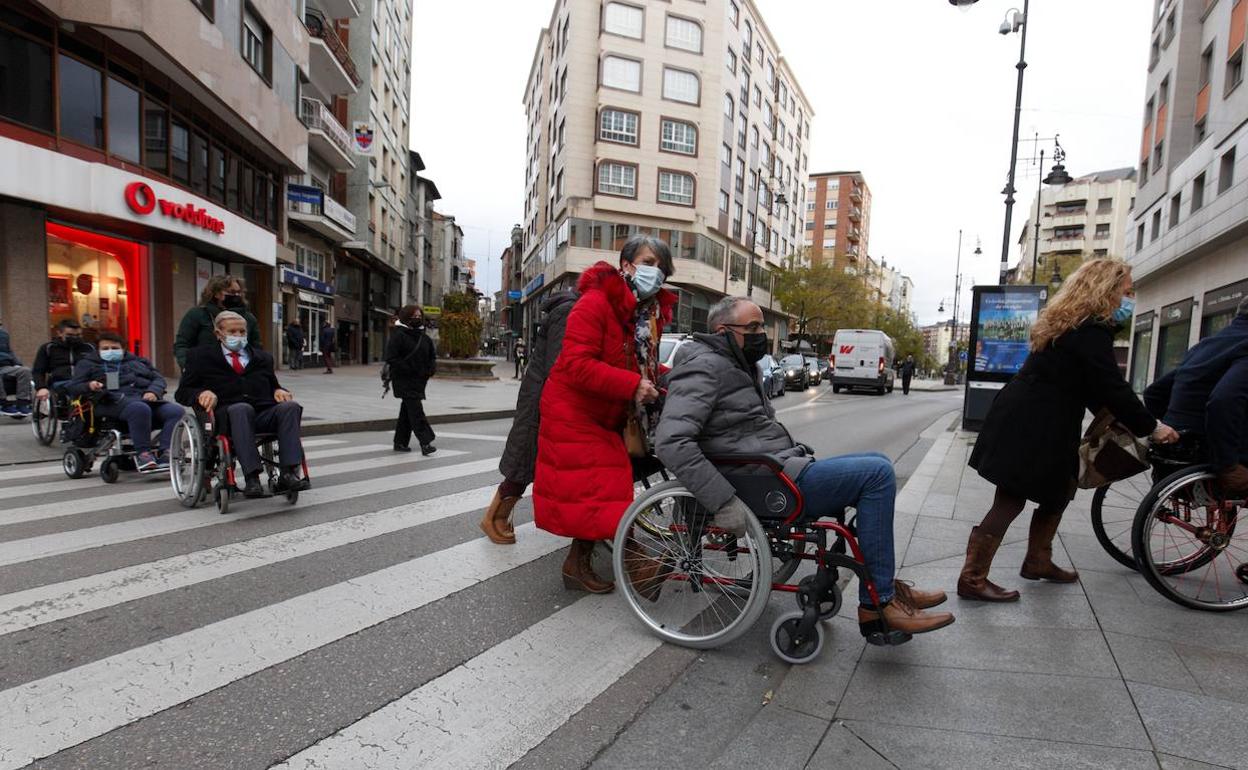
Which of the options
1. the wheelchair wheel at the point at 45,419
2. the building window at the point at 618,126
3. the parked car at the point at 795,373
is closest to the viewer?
the wheelchair wheel at the point at 45,419

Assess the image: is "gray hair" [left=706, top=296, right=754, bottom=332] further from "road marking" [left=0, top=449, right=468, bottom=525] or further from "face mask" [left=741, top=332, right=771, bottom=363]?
"road marking" [left=0, top=449, right=468, bottom=525]

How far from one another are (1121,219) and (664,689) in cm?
8117

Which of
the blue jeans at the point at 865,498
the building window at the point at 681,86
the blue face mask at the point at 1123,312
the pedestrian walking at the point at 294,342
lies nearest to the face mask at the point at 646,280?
the blue jeans at the point at 865,498

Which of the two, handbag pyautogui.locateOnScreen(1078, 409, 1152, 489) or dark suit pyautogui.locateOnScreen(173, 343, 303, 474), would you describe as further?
dark suit pyautogui.locateOnScreen(173, 343, 303, 474)

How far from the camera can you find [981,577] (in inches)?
141

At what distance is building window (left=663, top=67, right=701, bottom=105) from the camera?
40344 mm

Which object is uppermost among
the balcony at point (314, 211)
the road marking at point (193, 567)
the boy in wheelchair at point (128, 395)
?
the balcony at point (314, 211)

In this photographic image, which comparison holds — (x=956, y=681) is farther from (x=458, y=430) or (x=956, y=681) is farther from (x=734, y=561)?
(x=458, y=430)

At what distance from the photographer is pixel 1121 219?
65562mm

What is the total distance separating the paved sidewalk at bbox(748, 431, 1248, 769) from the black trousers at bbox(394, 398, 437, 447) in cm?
563

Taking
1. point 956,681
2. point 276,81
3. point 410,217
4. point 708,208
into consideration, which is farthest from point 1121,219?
point 956,681

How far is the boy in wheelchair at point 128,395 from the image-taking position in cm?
610

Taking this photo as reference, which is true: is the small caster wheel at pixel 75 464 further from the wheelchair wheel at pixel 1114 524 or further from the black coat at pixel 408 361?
the wheelchair wheel at pixel 1114 524

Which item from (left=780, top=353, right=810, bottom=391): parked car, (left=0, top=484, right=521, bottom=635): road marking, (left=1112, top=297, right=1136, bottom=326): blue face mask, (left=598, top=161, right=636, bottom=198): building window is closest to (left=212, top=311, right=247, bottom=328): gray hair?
(left=0, top=484, right=521, bottom=635): road marking
